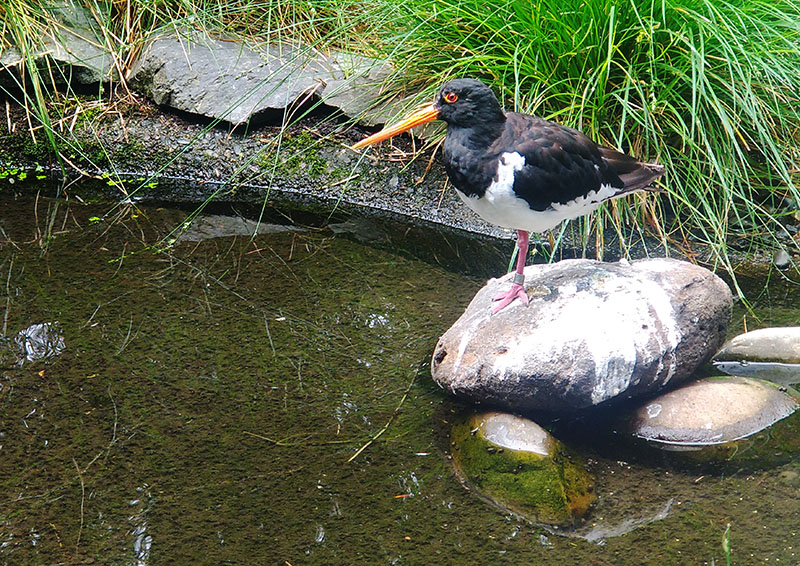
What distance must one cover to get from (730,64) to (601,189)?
1.00 metres

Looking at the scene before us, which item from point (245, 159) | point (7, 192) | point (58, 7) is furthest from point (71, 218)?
point (58, 7)

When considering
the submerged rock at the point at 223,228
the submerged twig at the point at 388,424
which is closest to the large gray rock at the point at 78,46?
the submerged rock at the point at 223,228

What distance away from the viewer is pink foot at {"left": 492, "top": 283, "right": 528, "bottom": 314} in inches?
130

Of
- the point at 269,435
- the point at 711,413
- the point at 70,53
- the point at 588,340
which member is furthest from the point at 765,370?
the point at 70,53

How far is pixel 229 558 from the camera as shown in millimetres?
2535

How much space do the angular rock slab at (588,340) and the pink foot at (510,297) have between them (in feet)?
0.08

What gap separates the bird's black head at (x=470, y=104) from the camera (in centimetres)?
309

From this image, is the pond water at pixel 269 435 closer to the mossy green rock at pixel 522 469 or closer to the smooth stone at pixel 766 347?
the mossy green rock at pixel 522 469

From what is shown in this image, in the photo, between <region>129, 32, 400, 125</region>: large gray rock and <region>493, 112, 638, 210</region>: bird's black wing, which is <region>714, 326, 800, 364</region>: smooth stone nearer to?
<region>493, 112, 638, 210</region>: bird's black wing

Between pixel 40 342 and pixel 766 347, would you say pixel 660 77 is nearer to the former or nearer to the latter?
pixel 766 347

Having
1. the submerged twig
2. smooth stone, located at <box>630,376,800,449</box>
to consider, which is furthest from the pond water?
smooth stone, located at <box>630,376,800,449</box>

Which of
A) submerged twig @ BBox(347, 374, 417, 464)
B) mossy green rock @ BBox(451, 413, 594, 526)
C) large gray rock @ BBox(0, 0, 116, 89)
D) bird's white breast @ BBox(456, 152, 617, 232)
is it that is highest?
bird's white breast @ BBox(456, 152, 617, 232)

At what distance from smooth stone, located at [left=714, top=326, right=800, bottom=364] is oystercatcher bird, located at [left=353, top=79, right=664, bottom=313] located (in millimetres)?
857

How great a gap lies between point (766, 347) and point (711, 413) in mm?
545
